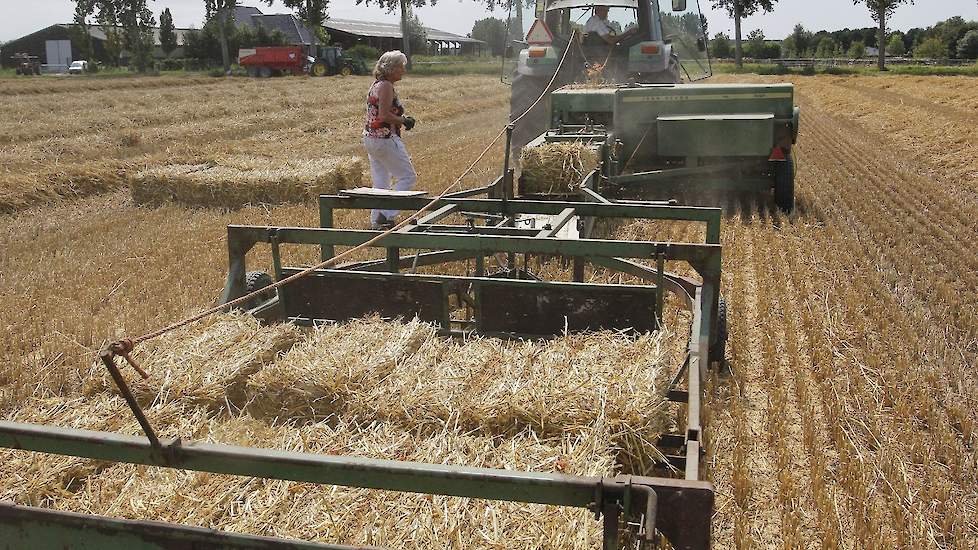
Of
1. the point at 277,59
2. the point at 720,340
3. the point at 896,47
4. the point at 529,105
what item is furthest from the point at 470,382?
the point at 896,47

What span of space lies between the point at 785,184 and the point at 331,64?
119 ft

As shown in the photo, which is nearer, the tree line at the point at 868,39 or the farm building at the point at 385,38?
the tree line at the point at 868,39

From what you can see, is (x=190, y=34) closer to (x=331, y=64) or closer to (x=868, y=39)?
(x=331, y=64)

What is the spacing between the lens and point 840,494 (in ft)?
11.4

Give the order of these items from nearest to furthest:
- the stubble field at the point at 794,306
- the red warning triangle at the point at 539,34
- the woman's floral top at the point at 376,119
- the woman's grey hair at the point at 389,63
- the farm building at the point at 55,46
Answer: the stubble field at the point at 794,306
the woman's grey hair at the point at 389,63
the woman's floral top at the point at 376,119
the red warning triangle at the point at 539,34
the farm building at the point at 55,46

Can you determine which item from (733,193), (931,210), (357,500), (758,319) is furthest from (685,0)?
(357,500)

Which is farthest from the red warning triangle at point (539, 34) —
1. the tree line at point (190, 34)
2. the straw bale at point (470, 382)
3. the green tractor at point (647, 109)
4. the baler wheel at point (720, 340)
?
the tree line at point (190, 34)

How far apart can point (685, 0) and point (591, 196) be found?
14.9 feet

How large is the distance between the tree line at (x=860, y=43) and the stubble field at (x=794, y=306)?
5403 cm

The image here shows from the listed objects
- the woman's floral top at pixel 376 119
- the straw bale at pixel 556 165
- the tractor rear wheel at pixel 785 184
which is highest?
the woman's floral top at pixel 376 119

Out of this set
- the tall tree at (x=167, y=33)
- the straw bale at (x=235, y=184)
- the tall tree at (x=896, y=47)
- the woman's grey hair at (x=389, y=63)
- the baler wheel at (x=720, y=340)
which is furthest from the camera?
the tall tree at (x=896, y=47)

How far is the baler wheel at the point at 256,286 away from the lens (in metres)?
4.79

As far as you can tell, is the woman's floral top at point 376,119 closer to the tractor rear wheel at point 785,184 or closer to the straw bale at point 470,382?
the straw bale at point 470,382

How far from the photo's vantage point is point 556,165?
772cm
